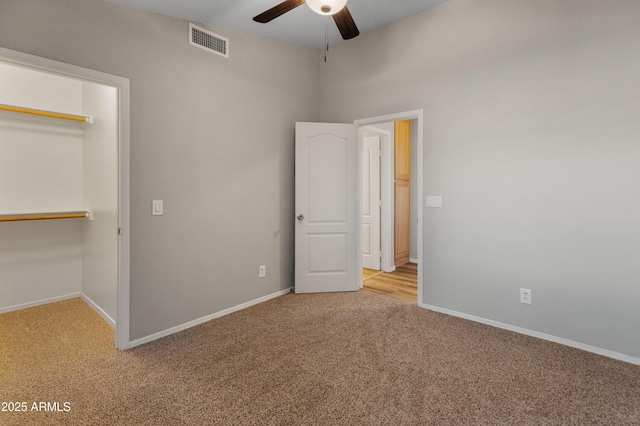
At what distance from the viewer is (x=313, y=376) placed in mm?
2154

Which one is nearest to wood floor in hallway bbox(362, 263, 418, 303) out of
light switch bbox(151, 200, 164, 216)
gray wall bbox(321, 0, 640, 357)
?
gray wall bbox(321, 0, 640, 357)

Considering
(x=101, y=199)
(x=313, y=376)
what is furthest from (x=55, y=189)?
(x=313, y=376)

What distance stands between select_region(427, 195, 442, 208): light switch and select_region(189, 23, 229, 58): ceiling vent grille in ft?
8.09

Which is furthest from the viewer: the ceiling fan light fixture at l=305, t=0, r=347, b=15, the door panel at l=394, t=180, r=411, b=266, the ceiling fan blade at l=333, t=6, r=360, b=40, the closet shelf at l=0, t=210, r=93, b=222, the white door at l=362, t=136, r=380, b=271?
the door panel at l=394, t=180, r=411, b=266

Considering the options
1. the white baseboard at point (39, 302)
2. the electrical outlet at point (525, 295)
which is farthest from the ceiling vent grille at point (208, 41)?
the electrical outlet at point (525, 295)

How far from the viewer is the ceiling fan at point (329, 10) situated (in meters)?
1.98

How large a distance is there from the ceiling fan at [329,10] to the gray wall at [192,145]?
38.3 inches

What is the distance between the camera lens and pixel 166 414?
5.87 feet

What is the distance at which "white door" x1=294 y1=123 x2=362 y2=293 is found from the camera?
12.7 ft

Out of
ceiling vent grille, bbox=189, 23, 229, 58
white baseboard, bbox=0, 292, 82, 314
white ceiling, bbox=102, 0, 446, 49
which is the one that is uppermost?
white ceiling, bbox=102, 0, 446, 49

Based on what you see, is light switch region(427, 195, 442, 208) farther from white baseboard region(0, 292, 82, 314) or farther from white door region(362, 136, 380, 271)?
white baseboard region(0, 292, 82, 314)

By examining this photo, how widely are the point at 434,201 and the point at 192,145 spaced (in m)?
2.38

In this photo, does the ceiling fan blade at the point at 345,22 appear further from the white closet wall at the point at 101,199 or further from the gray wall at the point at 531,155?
the white closet wall at the point at 101,199

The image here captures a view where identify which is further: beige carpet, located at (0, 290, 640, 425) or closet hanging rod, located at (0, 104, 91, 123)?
closet hanging rod, located at (0, 104, 91, 123)
